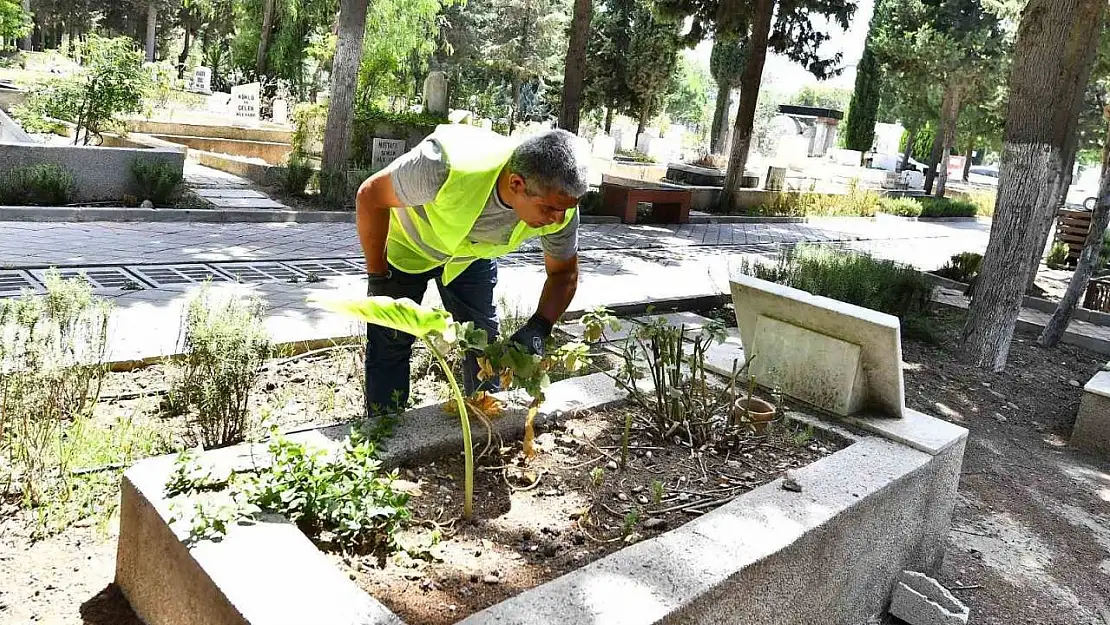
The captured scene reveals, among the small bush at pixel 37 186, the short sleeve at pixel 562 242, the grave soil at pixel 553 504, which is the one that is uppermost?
the short sleeve at pixel 562 242

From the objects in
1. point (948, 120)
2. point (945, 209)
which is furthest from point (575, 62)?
point (948, 120)

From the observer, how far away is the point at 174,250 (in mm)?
7871

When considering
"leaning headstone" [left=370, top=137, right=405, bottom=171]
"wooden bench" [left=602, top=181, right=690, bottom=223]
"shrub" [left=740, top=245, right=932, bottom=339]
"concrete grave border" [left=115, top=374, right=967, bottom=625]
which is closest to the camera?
"concrete grave border" [left=115, top=374, right=967, bottom=625]

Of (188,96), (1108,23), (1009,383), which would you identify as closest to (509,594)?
(1009,383)

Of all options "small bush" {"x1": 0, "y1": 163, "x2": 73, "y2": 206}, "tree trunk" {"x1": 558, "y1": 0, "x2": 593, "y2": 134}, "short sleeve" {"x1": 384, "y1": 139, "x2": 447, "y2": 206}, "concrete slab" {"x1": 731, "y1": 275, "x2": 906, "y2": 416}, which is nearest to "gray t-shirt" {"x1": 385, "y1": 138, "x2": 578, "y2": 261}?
"short sleeve" {"x1": 384, "y1": 139, "x2": 447, "y2": 206}

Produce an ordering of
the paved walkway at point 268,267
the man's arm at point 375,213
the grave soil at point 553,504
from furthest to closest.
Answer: the paved walkway at point 268,267 → the man's arm at point 375,213 → the grave soil at point 553,504

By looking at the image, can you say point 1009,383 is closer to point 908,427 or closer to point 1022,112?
point 1022,112

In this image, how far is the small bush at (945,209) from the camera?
2252 centimetres

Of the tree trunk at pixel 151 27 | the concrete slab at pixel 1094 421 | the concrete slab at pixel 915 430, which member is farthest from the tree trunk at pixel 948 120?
the tree trunk at pixel 151 27

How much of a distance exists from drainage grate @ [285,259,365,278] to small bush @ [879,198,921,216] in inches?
656

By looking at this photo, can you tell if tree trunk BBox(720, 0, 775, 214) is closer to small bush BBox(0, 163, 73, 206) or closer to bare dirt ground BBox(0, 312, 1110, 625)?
bare dirt ground BBox(0, 312, 1110, 625)

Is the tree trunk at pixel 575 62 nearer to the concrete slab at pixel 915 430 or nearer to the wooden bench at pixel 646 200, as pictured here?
the wooden bench at pixel 646 200

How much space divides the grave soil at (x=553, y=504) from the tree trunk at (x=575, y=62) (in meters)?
10.7

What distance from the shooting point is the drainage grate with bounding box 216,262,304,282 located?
7.13 meters
